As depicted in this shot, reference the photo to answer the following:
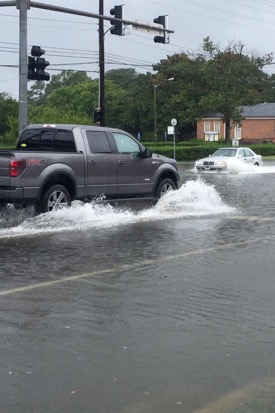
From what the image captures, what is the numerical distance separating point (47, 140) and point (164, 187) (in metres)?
3.21

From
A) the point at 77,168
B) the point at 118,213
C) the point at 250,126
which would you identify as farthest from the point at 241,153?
the point at 250,126

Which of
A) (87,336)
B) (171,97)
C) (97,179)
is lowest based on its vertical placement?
(87,336)

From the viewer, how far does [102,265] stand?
9945mm

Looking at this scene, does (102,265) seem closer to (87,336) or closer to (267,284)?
(267,284)

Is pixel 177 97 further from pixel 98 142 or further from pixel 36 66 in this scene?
pixel 98 142

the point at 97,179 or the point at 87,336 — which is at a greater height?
the point at 97,179

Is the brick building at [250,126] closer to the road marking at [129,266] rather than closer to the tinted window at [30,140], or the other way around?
the tinted window at [30,140]

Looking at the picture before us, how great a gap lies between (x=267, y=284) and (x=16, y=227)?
249 inches

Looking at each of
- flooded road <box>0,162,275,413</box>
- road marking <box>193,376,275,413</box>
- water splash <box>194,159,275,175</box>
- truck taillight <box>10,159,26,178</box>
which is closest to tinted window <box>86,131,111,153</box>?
flooded road <box>0,162,275,413</box>

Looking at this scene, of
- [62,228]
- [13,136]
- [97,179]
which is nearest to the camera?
[62,228]

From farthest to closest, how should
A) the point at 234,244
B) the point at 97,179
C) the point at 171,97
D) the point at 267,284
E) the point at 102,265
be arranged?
the point at 171,97
the point at 97,179
the point at 234,244
the point at 102,265
the point at 267,284

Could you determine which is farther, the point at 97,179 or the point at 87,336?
the point at 97,179

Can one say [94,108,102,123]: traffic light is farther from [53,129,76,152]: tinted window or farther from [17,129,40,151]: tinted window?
[53,129,76,152]: tinted window

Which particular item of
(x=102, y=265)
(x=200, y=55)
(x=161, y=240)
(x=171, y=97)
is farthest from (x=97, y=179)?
(x=171, y=97)
